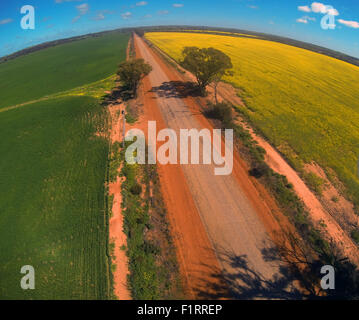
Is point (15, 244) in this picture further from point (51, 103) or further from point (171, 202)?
point (51, 103)

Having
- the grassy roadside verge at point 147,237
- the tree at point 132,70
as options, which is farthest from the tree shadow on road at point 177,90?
the grassy roadside verge at point 147,237

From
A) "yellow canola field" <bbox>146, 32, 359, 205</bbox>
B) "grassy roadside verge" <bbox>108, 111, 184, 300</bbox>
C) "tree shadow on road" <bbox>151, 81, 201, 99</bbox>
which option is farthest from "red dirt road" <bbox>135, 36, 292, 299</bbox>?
"tree shadow on road" <bbox>151, 81, 201, 99</bbox>

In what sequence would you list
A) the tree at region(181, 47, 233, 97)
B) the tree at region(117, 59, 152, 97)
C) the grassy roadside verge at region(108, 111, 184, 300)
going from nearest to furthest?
the grassy roadside verge at region(108, 111, 184, 300)
the tree at region(181, 47, 233, 97)
the tree at region(117, 59, 152, 97)

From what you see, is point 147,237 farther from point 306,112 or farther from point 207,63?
point 306,112

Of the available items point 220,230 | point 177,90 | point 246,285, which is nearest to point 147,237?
point 220,230

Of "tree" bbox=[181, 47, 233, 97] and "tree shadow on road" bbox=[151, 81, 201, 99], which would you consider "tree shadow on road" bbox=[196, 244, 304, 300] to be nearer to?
"tree shadow on road" bbox=[151, 81, 201, 99]

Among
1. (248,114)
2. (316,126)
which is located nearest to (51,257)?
(248,114)

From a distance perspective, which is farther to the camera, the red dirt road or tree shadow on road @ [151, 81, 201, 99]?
tree shadow on road @ [151, 81, 201, 99]

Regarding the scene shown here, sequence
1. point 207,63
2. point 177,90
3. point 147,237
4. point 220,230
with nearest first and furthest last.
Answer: point 147,237 → point 220,230 → point 207,63 → point 177,90
